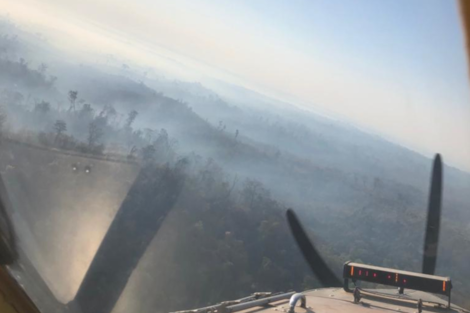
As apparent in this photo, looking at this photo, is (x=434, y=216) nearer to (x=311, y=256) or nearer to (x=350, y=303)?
(x=311, y=256)

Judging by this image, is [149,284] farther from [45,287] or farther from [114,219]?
[45,287]

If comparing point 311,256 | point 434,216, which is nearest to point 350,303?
point 311,256

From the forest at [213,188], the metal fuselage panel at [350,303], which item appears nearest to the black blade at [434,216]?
the forest at [213,188]

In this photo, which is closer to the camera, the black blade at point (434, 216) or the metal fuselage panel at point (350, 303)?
the metal fuselage panel at point (350, 303)

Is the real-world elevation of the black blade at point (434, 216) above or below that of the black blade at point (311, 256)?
above

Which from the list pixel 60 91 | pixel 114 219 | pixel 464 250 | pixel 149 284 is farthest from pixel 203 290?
pixel 464 250

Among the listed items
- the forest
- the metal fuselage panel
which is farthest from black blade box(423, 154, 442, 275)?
the metal fuselage panel

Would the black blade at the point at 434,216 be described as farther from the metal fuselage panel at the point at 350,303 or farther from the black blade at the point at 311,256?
the metal fuselage panel at the point at 350,303
